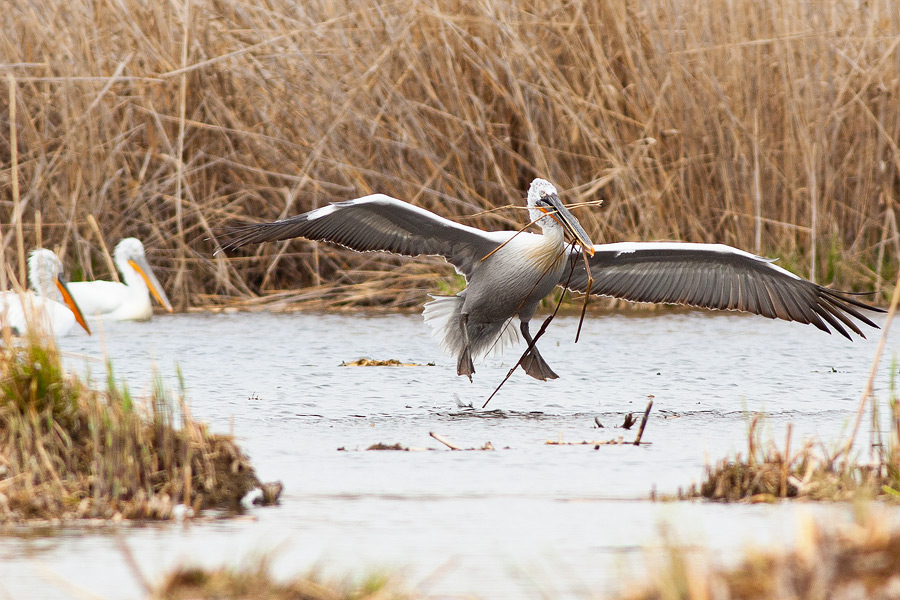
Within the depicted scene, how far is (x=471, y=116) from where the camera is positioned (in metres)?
10.5

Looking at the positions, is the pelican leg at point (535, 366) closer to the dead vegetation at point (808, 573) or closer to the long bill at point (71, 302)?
the long bill at point (71, 302)

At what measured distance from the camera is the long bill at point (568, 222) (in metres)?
7.00

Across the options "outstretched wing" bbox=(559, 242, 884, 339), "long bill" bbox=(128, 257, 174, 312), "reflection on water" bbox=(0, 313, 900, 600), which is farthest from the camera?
"long bill" bbox=(128, 257, 174, 312)

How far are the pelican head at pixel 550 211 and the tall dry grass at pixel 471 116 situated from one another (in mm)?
2567

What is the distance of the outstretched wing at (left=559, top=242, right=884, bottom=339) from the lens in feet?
24.6

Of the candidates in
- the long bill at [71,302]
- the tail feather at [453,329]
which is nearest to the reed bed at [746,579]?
the tail feather at [453,329]

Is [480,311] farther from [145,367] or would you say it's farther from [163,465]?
[163,465]

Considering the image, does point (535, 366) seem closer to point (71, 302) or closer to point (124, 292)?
point (71, 302)

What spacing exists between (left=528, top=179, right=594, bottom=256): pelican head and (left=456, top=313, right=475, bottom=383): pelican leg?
0.75m

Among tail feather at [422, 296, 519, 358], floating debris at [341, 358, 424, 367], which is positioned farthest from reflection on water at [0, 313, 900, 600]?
tail feather at [422, 296, 519, 358]

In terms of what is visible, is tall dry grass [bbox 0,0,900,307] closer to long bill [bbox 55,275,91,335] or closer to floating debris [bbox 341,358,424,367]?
long bill [bbox 55,275,91,335]

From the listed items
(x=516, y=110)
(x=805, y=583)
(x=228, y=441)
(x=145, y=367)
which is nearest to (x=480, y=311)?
(x=145, y=367)

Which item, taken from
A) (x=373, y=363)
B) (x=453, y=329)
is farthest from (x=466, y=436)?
(x=373, y=363)

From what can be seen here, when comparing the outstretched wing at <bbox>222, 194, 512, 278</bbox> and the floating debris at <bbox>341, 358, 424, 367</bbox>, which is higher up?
the outstretched wing at <bbox>222, 194, 512, 278</bbox>
